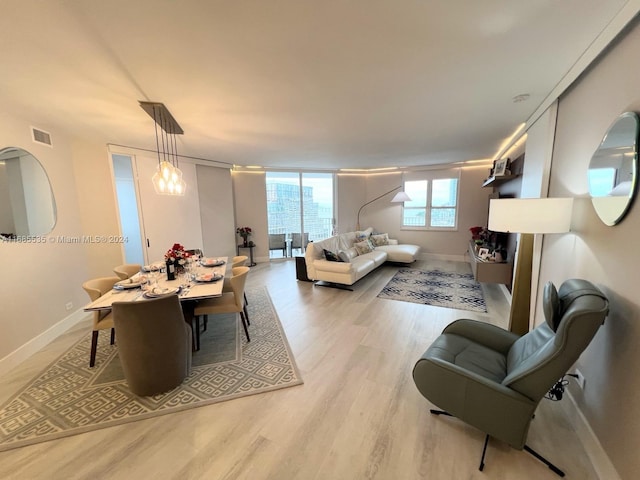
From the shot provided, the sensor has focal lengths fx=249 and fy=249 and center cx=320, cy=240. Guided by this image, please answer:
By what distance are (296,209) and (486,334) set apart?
586cm

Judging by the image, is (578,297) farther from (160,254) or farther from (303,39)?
(160,254)

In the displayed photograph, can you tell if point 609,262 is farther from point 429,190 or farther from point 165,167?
point 429,190

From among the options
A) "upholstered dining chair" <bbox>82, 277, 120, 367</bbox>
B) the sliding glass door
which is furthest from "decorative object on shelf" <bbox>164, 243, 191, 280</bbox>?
the sliding glass door

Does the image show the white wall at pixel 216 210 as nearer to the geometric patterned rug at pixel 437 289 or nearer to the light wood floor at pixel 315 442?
the light wood floor at pixel 315 442

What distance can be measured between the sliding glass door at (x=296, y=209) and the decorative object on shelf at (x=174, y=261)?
13.2 feet

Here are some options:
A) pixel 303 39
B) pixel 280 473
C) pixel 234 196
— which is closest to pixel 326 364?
pixel 280 473

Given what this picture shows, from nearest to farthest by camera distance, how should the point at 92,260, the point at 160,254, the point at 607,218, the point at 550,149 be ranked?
1. the point at 607,218
2. the point at 550,149
3. the point at 92,260
4. the point at 160,254

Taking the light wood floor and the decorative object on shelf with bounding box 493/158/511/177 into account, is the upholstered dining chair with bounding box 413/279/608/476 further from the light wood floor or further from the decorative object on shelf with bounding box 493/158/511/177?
the decorative object on shelf with bounding box 493/158/511/177

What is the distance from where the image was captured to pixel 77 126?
3123 millimetres

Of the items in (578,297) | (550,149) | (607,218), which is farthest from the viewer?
(550,149)

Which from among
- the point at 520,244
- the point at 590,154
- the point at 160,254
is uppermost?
the point at 590,154

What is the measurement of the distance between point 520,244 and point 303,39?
108 inches

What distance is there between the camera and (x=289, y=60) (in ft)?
5.87

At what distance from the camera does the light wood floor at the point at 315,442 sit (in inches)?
58.6
